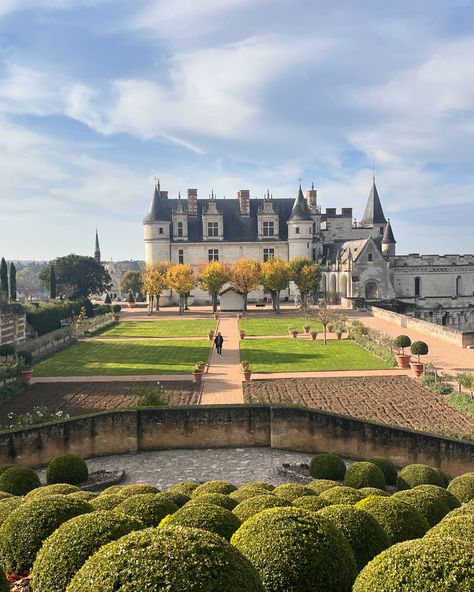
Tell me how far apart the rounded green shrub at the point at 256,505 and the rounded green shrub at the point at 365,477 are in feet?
19.3

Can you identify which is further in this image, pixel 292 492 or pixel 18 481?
pixel 18 481

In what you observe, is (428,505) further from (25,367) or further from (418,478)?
(25,367)

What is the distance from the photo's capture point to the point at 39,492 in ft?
32.0

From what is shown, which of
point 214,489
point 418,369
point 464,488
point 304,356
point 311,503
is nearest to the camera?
point 311,503

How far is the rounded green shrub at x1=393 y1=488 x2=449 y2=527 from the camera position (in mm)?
8781

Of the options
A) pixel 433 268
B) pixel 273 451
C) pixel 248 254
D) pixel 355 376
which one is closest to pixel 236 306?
pixel 248 254

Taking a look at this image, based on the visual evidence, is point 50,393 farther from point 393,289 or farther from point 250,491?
point 393,289

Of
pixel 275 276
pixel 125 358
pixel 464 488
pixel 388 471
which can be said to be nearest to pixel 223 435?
pixel 388 471

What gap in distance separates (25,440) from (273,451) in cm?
756

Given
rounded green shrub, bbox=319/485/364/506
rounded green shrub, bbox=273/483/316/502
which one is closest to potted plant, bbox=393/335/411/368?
rounded green shrub, bbox=273/483/316/502

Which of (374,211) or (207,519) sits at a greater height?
Result: (374,211)

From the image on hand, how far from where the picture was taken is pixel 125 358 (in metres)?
31.6

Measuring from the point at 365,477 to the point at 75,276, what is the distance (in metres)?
61.7

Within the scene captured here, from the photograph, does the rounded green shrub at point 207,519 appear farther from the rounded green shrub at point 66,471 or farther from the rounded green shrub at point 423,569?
the rounded green shrub at point 66,471
